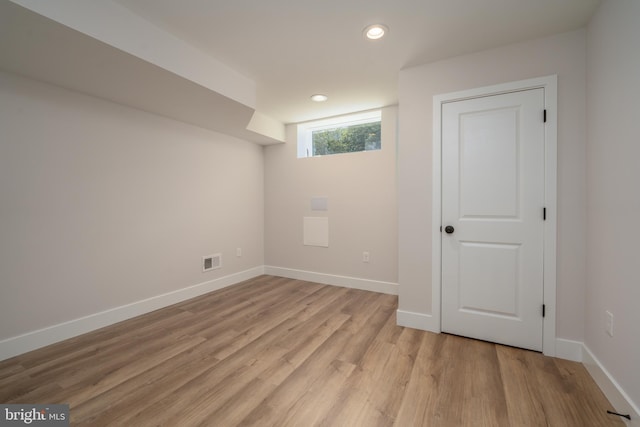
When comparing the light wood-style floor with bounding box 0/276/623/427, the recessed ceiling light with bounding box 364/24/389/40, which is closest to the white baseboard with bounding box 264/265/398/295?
the light wood-style floor with bounding box 0/276/623/427

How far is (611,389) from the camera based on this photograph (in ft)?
5.11

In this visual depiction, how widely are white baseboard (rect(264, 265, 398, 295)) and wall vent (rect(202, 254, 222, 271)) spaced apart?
1.01 metres

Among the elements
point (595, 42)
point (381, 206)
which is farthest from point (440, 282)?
point (595, 42)

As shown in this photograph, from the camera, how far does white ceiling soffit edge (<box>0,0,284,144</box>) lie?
5.30 feet

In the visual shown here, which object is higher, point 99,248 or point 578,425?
point 99,248

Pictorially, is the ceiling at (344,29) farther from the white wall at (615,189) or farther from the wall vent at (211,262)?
the wall vent at (211,262)

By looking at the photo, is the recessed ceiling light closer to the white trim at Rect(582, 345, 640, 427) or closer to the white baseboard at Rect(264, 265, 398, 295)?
the white trim at Rect(582, 345, 640, 427)

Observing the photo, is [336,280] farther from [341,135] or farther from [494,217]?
[494,217]

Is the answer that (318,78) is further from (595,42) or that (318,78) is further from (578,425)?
(578,425)

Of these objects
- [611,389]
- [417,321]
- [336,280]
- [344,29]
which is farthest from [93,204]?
[611,389]

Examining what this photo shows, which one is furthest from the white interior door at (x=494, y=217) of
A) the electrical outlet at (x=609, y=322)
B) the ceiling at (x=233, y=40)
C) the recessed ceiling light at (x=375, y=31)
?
the recessed ceiling light at (x=375, y=31)

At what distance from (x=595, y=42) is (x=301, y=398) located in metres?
3.11

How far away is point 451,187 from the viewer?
2412 millimetres

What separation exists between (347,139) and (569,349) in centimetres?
334
